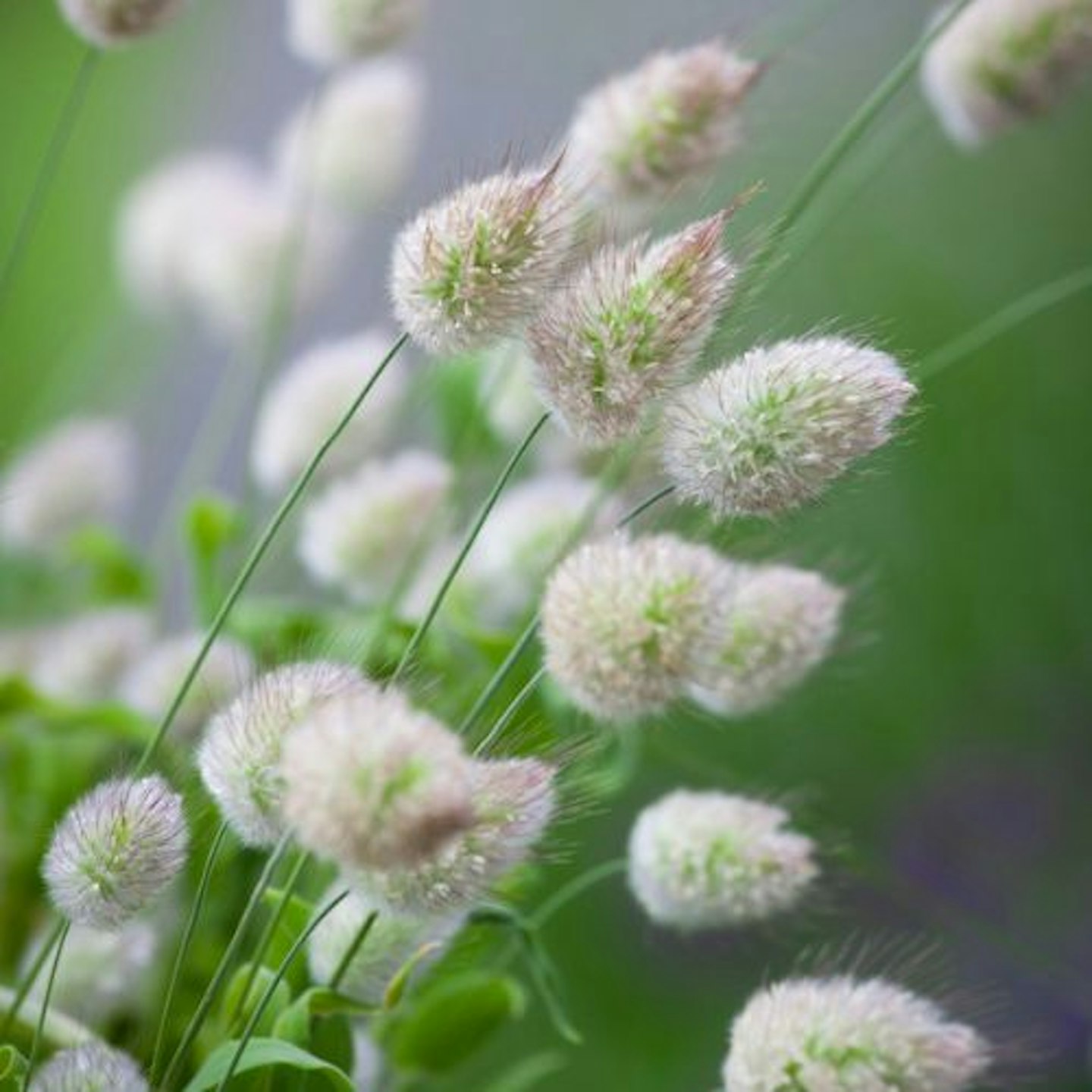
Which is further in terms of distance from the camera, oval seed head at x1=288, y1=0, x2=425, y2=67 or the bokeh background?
the bokeh background

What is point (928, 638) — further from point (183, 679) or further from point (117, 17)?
point (117, 17)

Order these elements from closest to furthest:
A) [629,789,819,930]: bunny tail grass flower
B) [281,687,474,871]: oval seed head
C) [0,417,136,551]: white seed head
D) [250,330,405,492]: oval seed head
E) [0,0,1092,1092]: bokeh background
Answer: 1. [281,687,474,871]: oval seed head
2. [629,789,819,930]: bunny tail grass flower
3. [250,330,405,492]: oval seed head
4. [0,417,136,551]: white seed head
5. [0,0,1092,1092]: bokeh background

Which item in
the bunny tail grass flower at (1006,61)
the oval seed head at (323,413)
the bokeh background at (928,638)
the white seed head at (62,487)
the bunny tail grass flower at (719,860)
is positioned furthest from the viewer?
the bokeh background at (928,638)

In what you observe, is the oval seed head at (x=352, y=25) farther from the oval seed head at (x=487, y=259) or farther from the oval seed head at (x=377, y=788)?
the oval seed head at (x=377, y=788)

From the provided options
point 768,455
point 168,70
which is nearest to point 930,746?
point 768,455

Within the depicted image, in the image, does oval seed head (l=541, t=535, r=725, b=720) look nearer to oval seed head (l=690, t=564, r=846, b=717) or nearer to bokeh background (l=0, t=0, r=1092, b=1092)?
oval seed head (l=690, t=564, r=846, b=717)

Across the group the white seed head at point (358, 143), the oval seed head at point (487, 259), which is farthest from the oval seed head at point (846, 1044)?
the white seed head at point (358, 143)

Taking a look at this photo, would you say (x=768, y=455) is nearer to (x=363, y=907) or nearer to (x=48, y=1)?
(x=363, y=907)

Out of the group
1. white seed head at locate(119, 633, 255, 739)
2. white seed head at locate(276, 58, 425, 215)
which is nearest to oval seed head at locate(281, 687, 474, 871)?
white seed head at locate(119, 633, 255, 739)
